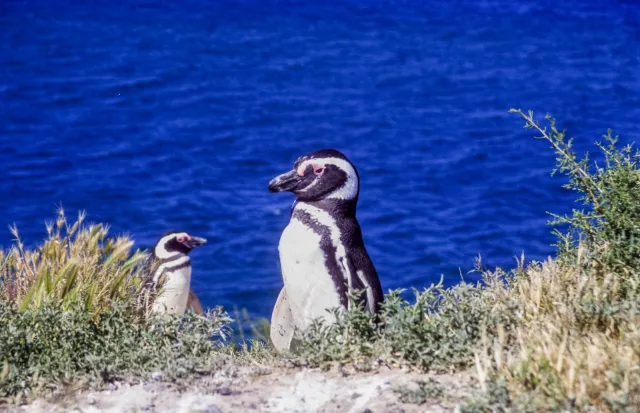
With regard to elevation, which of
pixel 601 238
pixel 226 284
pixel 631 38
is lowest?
pixel 226 284

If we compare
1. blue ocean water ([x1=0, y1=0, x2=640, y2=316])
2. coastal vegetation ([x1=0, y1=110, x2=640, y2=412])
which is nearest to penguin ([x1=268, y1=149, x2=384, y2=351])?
coastal vegetation ([x1=0, y1=110, x2=640, y2=412])

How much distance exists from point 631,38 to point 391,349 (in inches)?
804

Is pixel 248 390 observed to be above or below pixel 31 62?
below

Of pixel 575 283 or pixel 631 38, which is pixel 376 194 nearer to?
pixel 631 38

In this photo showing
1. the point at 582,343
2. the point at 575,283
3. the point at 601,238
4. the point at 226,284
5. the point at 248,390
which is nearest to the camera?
the point at 582,343

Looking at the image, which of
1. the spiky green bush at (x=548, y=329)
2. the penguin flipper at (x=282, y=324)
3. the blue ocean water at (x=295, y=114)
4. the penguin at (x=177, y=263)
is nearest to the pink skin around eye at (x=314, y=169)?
the penguin flipper at (x=282, y=324)

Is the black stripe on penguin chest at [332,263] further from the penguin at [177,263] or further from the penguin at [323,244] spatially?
the penguin at [177,263]

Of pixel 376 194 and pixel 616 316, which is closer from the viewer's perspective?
pixel 616 316

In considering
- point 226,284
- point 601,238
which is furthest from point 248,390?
point 226,284

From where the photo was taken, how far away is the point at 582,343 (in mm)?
4234

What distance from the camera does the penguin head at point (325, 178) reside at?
20.7 ft

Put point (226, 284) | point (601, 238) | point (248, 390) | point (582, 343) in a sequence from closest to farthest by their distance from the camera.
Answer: point (582, 343) < point (248, 390) < point (601, 238) < point (226, 284)

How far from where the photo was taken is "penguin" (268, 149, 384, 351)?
617 cm

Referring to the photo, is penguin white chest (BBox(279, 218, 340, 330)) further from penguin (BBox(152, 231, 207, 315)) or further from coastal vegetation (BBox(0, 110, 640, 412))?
penguin (BBox(152, 231, 207, 315))
